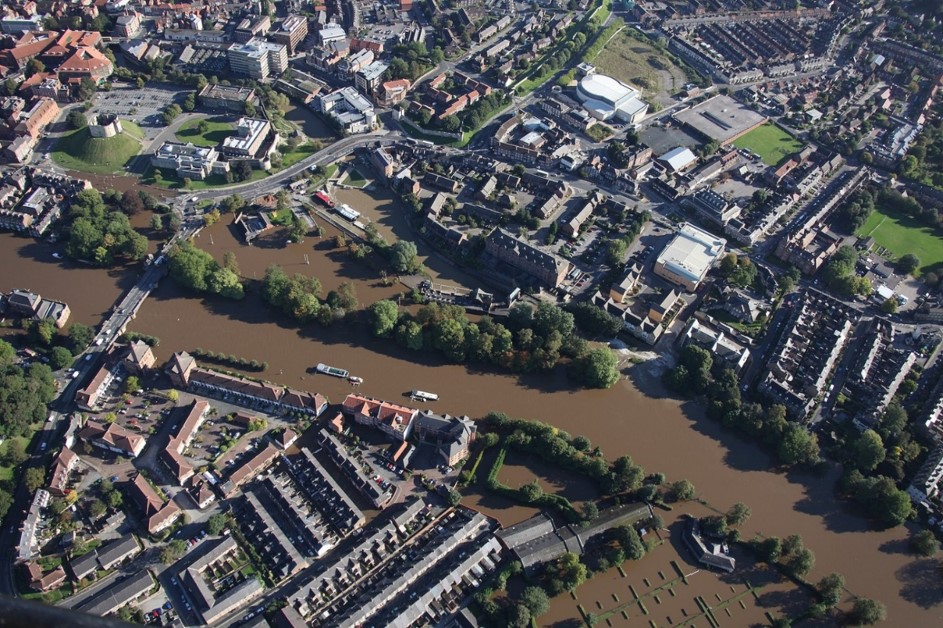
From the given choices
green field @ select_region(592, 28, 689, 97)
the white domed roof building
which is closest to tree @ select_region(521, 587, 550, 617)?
the white domed roof building

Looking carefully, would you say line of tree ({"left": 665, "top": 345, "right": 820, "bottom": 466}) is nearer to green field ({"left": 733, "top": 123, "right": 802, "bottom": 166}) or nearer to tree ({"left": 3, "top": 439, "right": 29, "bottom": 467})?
green field ({"left": 733, "top": 123, "right": 802, "bottom": 166})

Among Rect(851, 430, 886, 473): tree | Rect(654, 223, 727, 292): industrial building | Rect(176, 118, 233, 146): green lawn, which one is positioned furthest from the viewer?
Rect(176, 118, 233, 146): green lawn

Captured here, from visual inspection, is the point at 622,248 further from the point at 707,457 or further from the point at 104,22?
the point at 104,22

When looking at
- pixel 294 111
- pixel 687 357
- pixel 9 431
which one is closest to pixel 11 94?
pixel 294 111

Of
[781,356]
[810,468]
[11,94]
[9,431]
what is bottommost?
[9,431]

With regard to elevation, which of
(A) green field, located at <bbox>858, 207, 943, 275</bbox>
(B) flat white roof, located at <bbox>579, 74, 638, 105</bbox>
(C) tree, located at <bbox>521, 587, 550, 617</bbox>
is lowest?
(C) tree, located at <bbox>521, 587, 550, 617</bbox>

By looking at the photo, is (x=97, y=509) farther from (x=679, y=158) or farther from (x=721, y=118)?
(x=721, y=118)

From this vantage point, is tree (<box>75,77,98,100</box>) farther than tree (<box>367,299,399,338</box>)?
Yes
